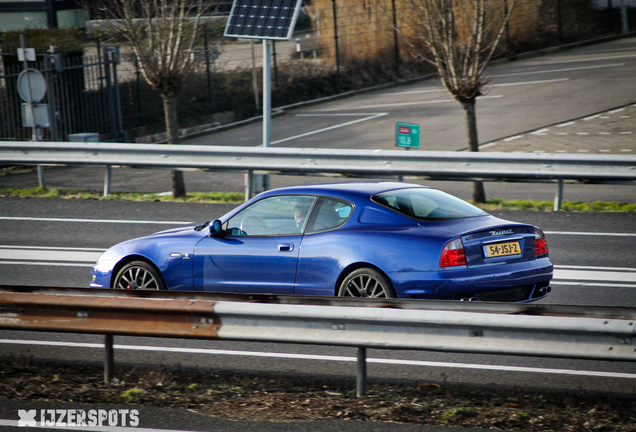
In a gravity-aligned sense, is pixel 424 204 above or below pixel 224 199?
above

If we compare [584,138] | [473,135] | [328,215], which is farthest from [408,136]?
[584,138]

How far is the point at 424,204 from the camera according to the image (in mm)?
7527

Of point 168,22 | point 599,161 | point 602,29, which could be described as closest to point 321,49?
point 602,29

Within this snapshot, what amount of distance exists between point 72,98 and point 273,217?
17287mm

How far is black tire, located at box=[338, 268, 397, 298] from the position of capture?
6.97 metres

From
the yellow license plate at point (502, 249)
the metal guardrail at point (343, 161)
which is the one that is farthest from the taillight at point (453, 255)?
the metal guardrail at point (343, 161)

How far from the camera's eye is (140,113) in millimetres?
26250

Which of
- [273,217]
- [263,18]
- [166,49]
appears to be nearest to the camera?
[273,217]

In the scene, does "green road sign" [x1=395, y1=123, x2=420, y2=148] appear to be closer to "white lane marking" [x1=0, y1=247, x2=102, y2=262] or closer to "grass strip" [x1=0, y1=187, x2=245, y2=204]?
"grass strip" [x1=0, y1=187, x2=245, y2=204]

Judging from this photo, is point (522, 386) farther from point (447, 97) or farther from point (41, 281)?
point (447, 97)

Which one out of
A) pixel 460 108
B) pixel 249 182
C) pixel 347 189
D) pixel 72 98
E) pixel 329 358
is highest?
pixel 72 98

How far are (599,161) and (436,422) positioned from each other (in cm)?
840

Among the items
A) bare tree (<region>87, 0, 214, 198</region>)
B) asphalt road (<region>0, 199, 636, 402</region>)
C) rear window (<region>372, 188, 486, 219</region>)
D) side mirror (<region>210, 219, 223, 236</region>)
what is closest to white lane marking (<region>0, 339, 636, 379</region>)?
asphalt road (<region>0, 199, 636, 402</region>)

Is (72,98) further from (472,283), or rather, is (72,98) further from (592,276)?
(472,283)
